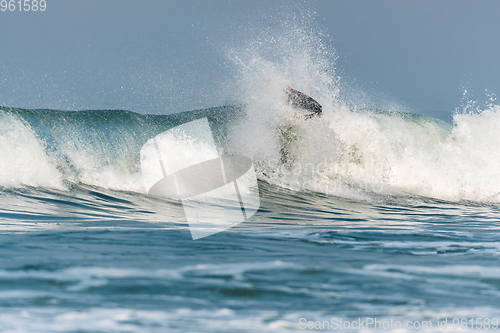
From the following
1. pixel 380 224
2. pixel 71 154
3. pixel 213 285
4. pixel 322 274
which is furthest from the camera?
pixel 71 154

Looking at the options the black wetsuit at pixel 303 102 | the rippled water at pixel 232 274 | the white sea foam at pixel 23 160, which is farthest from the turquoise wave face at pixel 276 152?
the rippled water at pixel 232 274

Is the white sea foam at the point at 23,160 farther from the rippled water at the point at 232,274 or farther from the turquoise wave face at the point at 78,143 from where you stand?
the rippled water at the point at 232,274

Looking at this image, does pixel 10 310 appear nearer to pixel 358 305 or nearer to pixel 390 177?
pixel 358 305

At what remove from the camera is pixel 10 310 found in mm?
2473

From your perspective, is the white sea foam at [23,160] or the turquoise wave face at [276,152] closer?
the white sea foam at [23,160]

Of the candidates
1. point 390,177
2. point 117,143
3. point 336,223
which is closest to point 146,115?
point 117,143

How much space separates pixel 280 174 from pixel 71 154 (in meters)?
4.39

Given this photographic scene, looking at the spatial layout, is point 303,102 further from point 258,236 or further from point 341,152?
point 258,236

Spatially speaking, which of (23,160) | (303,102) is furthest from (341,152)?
(23,160)

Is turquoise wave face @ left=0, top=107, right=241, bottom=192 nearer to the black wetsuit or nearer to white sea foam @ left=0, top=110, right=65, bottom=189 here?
white sea foam @ left=0, top=110, right=65, bottom=189

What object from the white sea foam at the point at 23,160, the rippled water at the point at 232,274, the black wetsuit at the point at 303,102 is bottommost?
the rippled water at the point at 232,274

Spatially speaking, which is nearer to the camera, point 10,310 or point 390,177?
point 10,310

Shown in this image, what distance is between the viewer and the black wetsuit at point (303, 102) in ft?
36.1

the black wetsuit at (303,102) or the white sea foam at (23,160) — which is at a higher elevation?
the black wetsuit at (303,102)
